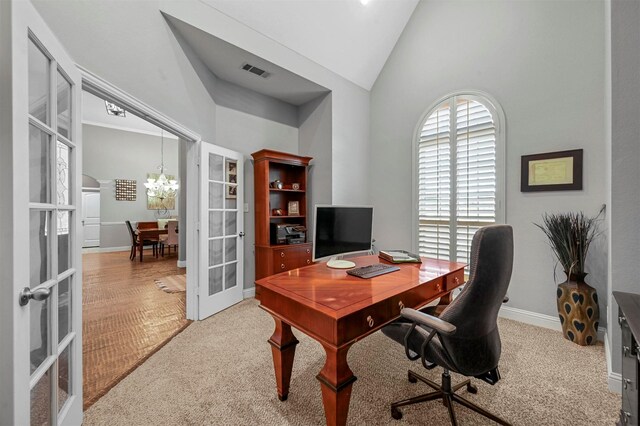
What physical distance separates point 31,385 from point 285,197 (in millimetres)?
3331

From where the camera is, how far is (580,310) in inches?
94.3

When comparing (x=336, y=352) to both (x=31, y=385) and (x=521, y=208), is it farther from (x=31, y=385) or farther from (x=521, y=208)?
(x=521, y=208)

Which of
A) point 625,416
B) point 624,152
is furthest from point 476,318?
point 624,152

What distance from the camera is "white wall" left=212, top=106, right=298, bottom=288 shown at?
364 centimetres

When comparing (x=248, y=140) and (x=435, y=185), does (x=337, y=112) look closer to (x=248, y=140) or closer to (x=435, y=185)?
(x=248, y=140)

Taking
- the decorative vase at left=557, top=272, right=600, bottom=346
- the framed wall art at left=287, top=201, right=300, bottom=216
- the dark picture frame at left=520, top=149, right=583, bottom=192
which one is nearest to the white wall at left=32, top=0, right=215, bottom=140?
the framed wall art at left=287, top=201, right=300, bottom=216

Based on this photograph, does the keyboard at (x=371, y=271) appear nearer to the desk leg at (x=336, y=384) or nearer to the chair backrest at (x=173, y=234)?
the desk leg at (x=336, y=384)

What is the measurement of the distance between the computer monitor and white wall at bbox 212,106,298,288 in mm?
1987

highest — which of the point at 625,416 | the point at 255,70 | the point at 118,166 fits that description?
the point at 255,70

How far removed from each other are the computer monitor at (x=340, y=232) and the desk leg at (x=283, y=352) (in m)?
0.58

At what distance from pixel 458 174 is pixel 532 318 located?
5.86 ft

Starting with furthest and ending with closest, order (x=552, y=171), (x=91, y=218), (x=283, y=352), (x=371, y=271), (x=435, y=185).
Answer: (x=91, y=218) → (x=435, y=185) → (x=552, y=171) → (x=371, y=271) → (x=283, y=352)

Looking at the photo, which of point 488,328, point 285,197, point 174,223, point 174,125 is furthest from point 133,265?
point 488,328

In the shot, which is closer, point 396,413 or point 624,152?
point 396,413
